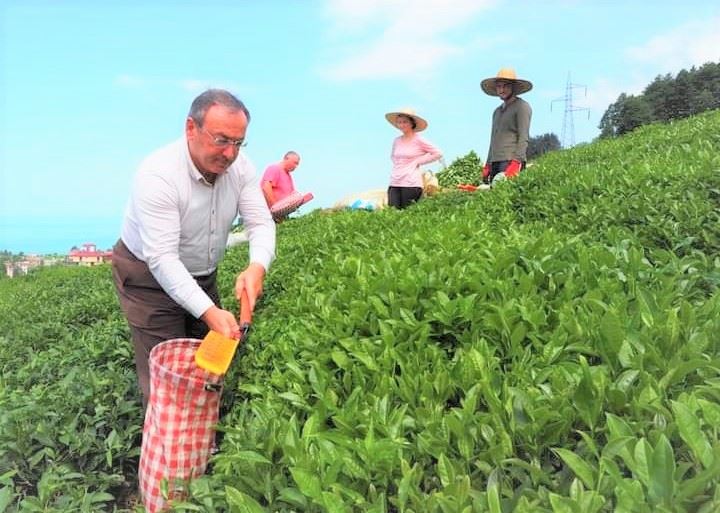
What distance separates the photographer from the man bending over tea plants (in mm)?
2879

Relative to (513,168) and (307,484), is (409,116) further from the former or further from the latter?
(307,484)

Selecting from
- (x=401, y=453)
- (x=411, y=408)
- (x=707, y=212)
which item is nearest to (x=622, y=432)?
(x=401, y=453)

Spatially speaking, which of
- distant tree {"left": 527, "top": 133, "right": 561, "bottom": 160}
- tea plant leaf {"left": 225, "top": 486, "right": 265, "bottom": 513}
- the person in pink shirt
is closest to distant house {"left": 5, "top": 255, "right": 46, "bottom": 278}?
the person in pink shirt

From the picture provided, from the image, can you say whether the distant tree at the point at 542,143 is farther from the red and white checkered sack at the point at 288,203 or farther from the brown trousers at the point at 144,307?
the brown trousers at the point at 144,307

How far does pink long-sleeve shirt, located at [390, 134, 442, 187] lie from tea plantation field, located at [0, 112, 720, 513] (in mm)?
2991

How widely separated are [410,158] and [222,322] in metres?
5.51

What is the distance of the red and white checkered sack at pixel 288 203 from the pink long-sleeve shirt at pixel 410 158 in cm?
255

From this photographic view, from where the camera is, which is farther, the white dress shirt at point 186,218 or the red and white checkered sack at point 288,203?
the red and white checkered sack at point 288,203

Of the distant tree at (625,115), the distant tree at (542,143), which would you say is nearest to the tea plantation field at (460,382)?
the distant tree at (625,115)

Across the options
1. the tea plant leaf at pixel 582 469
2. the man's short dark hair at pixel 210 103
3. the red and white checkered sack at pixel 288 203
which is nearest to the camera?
the tea plant leaf at pixel 582 469

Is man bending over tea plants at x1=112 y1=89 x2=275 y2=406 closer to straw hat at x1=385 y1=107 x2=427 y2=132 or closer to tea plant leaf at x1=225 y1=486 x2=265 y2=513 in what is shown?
tea plant leaf at x1=225 y1=486 x2=265 y2=513

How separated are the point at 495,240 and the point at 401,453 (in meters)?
2.31

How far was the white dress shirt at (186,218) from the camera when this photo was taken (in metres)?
2.92

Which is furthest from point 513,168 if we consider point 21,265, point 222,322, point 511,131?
point 21,265
